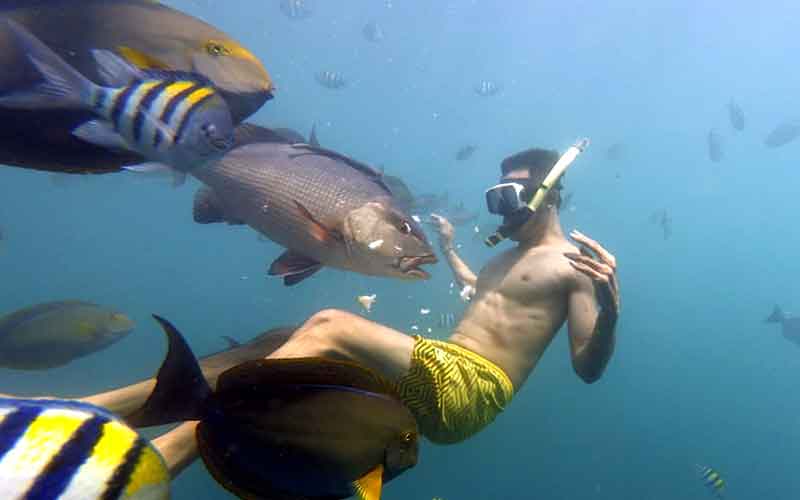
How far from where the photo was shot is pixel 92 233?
7406cm

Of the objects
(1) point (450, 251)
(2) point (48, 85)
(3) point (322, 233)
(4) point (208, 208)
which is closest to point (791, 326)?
(1) point (450, 251)

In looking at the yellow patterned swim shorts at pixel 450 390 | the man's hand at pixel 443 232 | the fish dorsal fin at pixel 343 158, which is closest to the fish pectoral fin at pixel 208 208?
the fish dorsal fin at pixel 343 158

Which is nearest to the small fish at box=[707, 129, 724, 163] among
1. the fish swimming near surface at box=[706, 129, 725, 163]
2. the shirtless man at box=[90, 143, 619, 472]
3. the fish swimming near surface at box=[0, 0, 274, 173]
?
the fish swimming near surface at box=[706, 129, 725, 163]

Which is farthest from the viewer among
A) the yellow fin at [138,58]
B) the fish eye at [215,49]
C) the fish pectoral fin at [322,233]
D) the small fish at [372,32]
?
the small fish at [372,32]

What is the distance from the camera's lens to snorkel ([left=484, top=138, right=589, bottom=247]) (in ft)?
13.8

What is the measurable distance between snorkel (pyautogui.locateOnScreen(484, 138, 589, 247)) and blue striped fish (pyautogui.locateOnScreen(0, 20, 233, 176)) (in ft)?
9.25

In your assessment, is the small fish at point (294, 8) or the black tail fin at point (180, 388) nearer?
the black tail fin at point (180, 388)

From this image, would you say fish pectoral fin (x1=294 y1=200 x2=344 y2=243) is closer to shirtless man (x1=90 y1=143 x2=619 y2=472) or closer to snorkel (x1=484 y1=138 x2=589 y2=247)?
shirtless man (x1=90 y1=143 x2=619 y2=472)

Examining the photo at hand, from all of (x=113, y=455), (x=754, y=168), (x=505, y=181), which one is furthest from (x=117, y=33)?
(x=754, y=168)

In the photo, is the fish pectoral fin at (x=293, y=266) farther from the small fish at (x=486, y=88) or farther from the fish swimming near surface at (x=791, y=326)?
the fish swimming near surface at (x=791, y=326)

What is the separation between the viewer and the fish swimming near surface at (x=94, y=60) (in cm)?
159

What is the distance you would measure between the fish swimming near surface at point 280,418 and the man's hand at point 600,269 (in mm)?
2054

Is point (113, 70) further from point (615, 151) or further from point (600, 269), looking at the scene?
point (615, 151)

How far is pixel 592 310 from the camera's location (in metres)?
4.03
